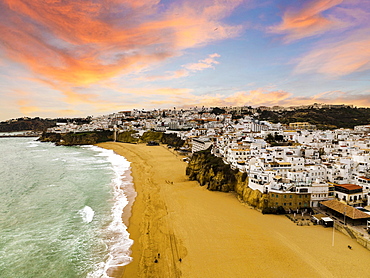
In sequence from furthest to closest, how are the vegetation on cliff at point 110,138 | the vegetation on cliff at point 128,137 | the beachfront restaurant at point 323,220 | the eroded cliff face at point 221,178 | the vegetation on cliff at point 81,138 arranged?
the vegetation on cliff at point 81,138, the vegetation on cliff at point 128,137, the vegetation on cliff at point 110,138, the eroded cliff face at point 221,178, the beachfront restaurant at point 323,220

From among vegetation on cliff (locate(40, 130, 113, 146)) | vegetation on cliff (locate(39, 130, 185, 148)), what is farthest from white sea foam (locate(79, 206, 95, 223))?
vegetation on cliff (locate(40, 130, 113, 146))

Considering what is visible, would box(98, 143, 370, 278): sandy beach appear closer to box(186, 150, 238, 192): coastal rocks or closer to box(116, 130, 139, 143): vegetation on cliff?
box(186, 150, 238, 192): coastal rocks

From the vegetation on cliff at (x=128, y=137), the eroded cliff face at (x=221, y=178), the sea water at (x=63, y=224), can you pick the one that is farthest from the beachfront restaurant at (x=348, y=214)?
the vegetation on cliff at (x=128, y=137)

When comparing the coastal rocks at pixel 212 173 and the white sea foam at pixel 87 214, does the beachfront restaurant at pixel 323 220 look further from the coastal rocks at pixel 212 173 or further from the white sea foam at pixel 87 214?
the white sea foam at pixel 87 214

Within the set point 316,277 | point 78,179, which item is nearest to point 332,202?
point 316,277

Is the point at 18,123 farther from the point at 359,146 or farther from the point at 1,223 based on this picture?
the point at 359,146

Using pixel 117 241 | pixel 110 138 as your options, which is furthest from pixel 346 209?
pixel 110 138
